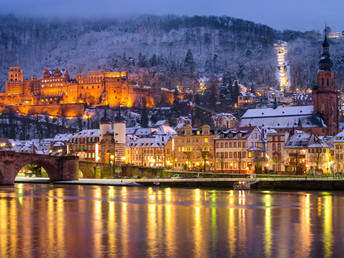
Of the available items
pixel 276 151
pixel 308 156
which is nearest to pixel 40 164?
pixel 276 151

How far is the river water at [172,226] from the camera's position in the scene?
30891mm

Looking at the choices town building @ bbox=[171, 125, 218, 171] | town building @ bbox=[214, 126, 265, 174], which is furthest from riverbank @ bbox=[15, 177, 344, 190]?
town building @ bbox=[171, 125, 218, 171]

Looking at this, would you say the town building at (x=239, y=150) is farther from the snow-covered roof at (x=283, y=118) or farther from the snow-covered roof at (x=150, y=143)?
the snow-covered roof at (x=283, y=118)

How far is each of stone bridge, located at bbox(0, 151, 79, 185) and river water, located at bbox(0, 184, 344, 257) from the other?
73.7ft

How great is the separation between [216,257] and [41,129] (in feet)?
505

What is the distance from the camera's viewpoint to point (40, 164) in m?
90.8

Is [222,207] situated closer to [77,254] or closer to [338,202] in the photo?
[338,202]

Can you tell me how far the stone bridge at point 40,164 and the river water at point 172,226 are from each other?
73.7 feet

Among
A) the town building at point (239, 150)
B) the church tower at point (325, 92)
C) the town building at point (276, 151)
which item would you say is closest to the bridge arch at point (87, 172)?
the town building at point (239, 150)

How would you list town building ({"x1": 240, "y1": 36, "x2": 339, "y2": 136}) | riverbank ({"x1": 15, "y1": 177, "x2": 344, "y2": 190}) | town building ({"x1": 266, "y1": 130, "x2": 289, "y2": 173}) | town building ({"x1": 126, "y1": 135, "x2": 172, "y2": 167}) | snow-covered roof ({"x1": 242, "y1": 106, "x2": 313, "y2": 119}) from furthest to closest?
snow-covered roof ({"x1": 242, "y1": 106, "x2": 313, "y2": 119}), town building ({"x1": 240, "y1": 36, "x2": 339, "y2": 136}), town building ({"x1": 126, "y1": 135, "x2": 172, "y2": 167}), town building ({"x1": 266, "y1": 130, "x2": 289, "y2": 173}), riverbank ({"x1": 15, "y1": 177, "x2": 344, "y2": 190})

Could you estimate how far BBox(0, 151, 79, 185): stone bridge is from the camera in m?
82.2

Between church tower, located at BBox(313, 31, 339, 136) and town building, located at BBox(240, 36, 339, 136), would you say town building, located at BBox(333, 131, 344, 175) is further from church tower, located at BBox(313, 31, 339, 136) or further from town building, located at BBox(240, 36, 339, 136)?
church tower, located at BBox(313, 31, 339, 136)

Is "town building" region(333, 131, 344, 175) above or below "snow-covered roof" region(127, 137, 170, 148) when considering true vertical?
below

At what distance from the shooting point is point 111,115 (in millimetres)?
189250
